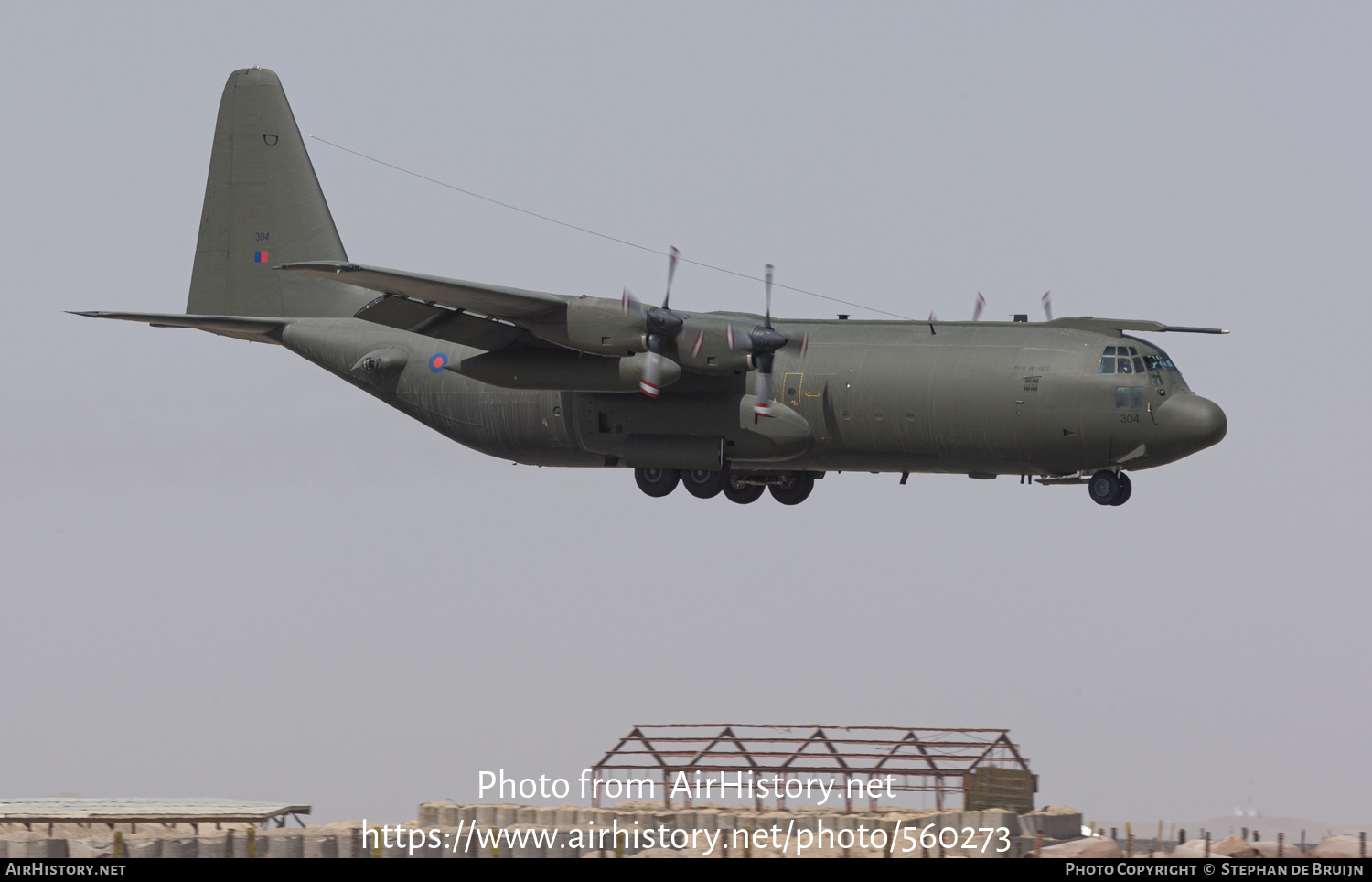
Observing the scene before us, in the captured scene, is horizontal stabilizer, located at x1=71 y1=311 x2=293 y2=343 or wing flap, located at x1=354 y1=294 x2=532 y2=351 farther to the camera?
horizontal stabilizer, located at x1=71 y1=311 x2=293 y2=343

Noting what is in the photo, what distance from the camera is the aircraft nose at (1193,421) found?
37.1m

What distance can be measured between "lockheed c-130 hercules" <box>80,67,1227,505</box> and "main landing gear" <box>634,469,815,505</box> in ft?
0.14

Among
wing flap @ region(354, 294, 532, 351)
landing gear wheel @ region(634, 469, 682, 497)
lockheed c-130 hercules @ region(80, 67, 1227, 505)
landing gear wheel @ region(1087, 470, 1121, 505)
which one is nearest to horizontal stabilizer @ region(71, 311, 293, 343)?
lockheed c-130 hercules @ region(80, 67, 1227, 505)

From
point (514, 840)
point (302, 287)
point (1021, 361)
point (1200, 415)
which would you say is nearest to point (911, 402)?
point (1021, 361)

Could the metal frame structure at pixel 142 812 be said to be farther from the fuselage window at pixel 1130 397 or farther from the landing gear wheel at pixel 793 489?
the fuselage window at pixel 1130 397

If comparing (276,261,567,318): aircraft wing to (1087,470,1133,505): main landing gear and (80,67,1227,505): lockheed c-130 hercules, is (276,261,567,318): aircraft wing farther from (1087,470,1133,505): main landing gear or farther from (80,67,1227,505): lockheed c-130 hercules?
(1087,470,1133,505): main landing gear

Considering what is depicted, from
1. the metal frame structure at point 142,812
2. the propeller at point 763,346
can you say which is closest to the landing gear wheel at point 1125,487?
the propeller at point 763,346

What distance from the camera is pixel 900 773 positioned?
4022cm

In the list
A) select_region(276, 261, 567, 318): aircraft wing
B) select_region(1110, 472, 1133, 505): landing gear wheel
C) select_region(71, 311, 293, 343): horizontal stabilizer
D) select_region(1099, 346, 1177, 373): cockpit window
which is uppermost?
select_region(71, 311, 293, 343): horizontal stabilizer

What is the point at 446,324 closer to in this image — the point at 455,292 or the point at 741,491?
the point at 455,292

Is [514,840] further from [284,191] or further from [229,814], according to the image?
[284,191]

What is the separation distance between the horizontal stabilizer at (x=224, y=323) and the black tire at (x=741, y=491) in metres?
12.0

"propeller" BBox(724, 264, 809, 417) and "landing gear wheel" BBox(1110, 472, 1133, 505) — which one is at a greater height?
"propeller" BBox(724, 264, 809, 417)

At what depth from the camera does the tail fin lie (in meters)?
48.6
